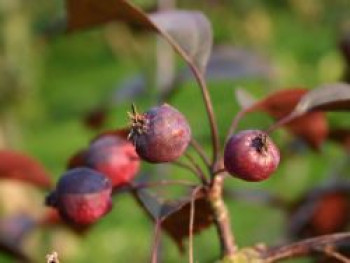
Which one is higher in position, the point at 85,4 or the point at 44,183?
the point at 85,4

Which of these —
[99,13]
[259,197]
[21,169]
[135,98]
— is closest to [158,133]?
[99,13]

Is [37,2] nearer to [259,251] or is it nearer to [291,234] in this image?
[291,234]

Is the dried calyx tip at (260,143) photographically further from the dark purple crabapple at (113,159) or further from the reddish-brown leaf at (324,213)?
the reddish-brown leaf at (324,213)

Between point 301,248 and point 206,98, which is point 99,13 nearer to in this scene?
point 206,98

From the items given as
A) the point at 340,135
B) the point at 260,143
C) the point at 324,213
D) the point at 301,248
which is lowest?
the point at 324,213

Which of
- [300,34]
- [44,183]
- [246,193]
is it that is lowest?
[300,34]

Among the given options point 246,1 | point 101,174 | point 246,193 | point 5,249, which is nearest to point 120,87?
point 246,193
